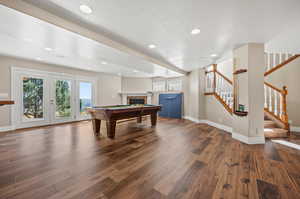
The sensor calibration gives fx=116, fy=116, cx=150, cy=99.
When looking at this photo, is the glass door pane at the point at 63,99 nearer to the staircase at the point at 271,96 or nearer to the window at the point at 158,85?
the window at the point at 158,85

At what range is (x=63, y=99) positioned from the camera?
5.05 m

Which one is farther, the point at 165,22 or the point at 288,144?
the point at 288,144

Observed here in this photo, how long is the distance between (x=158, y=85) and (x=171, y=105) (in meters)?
1.67

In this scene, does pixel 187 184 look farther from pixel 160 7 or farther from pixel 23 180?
pixel 160 7

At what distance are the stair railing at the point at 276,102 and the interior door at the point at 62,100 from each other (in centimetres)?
739

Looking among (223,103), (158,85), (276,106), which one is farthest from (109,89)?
(276,106)

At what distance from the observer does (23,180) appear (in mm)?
1499

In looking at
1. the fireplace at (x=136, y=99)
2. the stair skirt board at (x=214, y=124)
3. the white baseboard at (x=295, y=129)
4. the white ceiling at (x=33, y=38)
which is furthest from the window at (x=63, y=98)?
the white baseboard at (x=295, y=129)

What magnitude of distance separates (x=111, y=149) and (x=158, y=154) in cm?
99

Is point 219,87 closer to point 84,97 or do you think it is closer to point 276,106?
point 276,106

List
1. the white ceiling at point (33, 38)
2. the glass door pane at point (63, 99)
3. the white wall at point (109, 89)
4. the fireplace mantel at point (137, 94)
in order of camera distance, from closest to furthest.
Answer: the white ceiling at point (33, 38) < the glass door pane at point (63, 99) < the white wall at point (109, 89) < the fireplace mantel at point (137, 94)

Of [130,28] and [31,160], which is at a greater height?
[130,28]

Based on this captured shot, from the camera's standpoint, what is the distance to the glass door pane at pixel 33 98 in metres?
4.20

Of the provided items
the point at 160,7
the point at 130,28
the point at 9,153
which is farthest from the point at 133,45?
the point at 9,153
